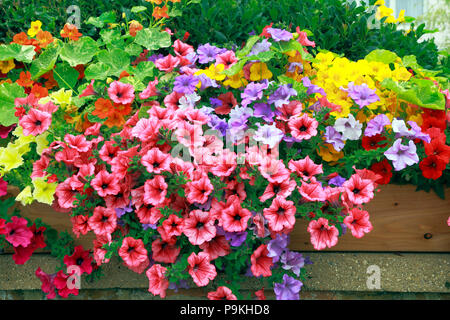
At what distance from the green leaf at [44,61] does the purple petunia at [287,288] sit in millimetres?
1566

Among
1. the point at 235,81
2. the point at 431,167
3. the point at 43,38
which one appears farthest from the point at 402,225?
the point at 43,38

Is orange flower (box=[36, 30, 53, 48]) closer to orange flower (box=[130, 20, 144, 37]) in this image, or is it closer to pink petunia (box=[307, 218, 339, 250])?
orange flower (box=[130, 20, 144, 37])

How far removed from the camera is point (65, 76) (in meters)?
1.99

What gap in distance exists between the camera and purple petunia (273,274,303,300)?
4.66 feet

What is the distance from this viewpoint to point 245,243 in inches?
54.3

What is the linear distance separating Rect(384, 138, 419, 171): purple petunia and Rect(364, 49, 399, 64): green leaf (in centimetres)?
59

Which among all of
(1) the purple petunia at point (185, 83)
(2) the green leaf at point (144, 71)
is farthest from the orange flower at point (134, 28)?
(1) the purple petunia at point (185, 83)

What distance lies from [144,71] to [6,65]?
0.83 meters

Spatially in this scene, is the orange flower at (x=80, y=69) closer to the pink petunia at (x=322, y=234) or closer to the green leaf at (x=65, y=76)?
the green leaf at (x=65, y=76)

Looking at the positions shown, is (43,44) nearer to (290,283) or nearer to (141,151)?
(141,151)

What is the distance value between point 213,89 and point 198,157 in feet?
1.69

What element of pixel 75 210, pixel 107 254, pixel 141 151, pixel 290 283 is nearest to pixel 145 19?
pixel 141 151

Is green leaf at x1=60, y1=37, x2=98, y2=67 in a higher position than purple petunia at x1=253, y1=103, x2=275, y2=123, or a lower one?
lower

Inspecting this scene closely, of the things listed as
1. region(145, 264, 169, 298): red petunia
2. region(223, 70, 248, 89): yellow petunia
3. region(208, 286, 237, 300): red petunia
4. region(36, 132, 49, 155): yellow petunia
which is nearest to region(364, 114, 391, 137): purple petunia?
region(223, 70, 248, 89): yellow petunia
